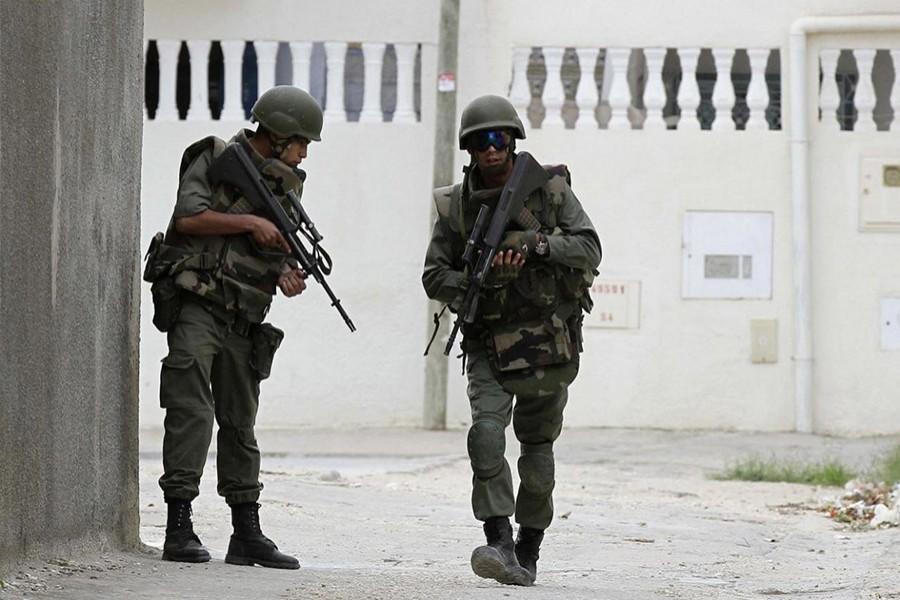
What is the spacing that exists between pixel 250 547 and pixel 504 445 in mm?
910

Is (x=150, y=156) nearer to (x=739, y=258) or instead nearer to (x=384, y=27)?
(x=384, y=27)

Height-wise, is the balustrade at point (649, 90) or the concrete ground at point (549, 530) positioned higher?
the balustrade at point (649, 90)

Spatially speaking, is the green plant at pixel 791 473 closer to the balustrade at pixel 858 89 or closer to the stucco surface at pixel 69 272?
the balustrade at pixel 858 89

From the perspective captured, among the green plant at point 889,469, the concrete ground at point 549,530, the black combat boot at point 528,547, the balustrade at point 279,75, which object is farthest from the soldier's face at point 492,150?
the balustrade at point 279,75

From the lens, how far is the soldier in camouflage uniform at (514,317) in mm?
6098

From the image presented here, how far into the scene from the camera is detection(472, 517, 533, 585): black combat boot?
5.96 metres

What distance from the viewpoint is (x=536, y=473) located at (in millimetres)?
6312

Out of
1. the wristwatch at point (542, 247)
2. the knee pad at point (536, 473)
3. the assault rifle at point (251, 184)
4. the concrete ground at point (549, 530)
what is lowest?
the concrete ground at point (549, 530)

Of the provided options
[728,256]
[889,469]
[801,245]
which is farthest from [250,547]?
[801,245]

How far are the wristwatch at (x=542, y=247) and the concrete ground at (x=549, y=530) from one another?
3.51 ft

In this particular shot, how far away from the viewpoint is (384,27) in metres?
13.7

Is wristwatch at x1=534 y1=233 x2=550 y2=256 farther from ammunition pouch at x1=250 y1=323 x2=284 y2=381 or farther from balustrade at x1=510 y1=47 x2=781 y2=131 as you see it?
balustrade at x1=510 y1=47 x2=781 y2=131

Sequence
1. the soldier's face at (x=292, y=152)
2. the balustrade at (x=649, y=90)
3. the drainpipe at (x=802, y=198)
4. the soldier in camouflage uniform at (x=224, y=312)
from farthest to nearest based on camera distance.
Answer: the balustrade at (x=649, y=90) → the drainpipe at (x=802, y=198) → the soldier's face at (x=292, y=152) → the soldier in camouflage uniform at (x=224, y=312)

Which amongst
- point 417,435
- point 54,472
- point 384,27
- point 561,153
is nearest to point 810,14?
point 561,153
